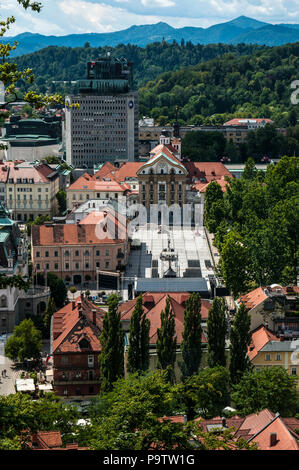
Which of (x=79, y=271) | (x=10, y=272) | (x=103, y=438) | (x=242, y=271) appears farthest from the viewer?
(x=79, y=271)

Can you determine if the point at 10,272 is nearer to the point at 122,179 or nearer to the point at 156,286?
the point at 156,286

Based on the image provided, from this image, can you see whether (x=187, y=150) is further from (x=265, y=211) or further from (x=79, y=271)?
(x=79, y=271)

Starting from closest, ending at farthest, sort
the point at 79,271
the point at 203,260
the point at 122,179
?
the point at 79,271
the point at 203,260
the point at 122,179

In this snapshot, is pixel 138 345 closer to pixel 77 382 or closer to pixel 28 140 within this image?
pixel 77 382

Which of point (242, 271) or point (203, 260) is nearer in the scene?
point (242, 271)

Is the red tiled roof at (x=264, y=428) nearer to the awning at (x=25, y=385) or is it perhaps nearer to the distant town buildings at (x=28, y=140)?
the awning at (x=25, y=385)

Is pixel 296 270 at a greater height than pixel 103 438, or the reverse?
pixel 103 438

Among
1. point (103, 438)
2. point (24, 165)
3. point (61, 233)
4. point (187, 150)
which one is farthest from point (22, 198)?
point (103, 438)
